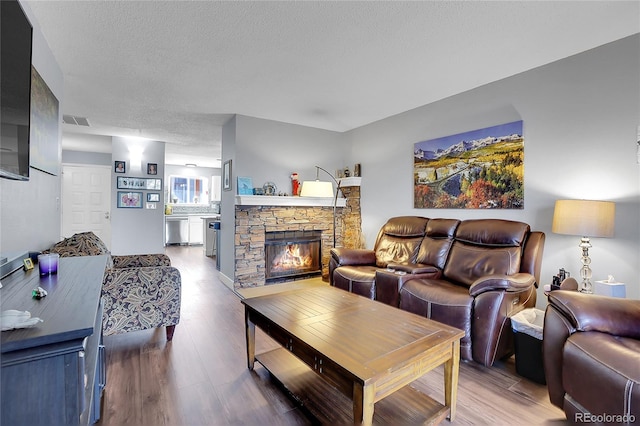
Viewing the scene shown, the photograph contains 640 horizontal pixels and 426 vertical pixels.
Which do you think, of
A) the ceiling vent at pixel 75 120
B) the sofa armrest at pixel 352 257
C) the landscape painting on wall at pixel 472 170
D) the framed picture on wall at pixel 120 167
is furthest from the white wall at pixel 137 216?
the landscape painting on wall at pixel 472 170

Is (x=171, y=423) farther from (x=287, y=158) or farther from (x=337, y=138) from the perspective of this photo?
(x=337, y=138)

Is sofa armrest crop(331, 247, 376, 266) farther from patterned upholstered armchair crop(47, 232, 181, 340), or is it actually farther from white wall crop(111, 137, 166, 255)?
white wall crop(111, 137, 166, 255)

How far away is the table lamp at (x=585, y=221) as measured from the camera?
2.22 meters

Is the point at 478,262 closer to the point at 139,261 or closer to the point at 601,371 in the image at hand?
the point at 601,371

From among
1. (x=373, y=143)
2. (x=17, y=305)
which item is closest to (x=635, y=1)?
(x=373, y=143)

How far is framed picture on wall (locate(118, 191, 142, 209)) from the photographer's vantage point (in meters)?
5.64

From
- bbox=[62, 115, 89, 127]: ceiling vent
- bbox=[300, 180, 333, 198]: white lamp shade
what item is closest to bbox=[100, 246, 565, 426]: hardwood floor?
bbox=[300, 180, 333, 198]: white lamp shade

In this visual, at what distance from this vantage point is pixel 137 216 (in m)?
5.78

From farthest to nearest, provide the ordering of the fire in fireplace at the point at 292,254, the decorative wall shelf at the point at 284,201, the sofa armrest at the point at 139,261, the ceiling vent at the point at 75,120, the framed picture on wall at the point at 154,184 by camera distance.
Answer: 1. the framed picture on wall at the point at 154,184
2. the fire in fireplace at the point at 292,254
3. the ceiling vent at the point at 75,120
4. the decorative wall shelf at the point at 284,201
5. the sofa armrest at the point at 139,261

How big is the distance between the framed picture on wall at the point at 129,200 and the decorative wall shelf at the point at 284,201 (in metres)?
2.75

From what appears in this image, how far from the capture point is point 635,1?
195 cm

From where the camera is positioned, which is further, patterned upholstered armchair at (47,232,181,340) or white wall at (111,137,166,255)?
white wall at (111,137,166,255)

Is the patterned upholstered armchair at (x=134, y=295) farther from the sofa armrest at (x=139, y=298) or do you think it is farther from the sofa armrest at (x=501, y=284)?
the sofa armrest at (x=501, y=284)

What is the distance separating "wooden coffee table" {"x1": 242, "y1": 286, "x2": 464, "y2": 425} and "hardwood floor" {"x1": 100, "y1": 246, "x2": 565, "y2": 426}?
159 millimetres
